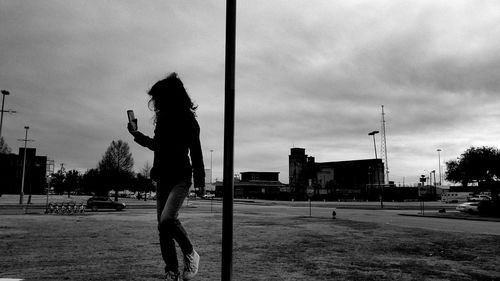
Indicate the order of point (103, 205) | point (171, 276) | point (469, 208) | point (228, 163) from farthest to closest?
point (103, 205) → point (469, 208) → point (171, 276) → point (228, 163)

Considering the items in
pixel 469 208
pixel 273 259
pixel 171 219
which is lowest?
pixel 469 208

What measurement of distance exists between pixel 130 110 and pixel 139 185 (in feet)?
296

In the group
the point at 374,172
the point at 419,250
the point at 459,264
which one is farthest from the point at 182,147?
the point at 374,172

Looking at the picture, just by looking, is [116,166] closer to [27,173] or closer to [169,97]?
[169,97]

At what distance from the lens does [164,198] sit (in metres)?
3.69

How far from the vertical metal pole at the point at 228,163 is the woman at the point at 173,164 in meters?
0.92

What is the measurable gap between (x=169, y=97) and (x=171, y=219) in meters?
1.19

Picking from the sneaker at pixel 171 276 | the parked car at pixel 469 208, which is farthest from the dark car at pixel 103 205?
the sneaker at pixel 171 276

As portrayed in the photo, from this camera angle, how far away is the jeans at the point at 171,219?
3557 millimetres

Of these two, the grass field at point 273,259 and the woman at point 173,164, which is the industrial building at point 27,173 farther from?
the woman at point 173,164

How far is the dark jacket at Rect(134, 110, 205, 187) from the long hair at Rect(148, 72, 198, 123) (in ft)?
0.25

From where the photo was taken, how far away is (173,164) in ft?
11.9

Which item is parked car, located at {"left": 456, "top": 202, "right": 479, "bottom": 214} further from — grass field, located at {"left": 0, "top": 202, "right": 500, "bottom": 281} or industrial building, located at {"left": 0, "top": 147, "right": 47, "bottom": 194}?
industrial building, located at {"left": 0, "top": 147, "right": 47, "bottom": 194}

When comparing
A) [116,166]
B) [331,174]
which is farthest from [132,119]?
[331,174]
